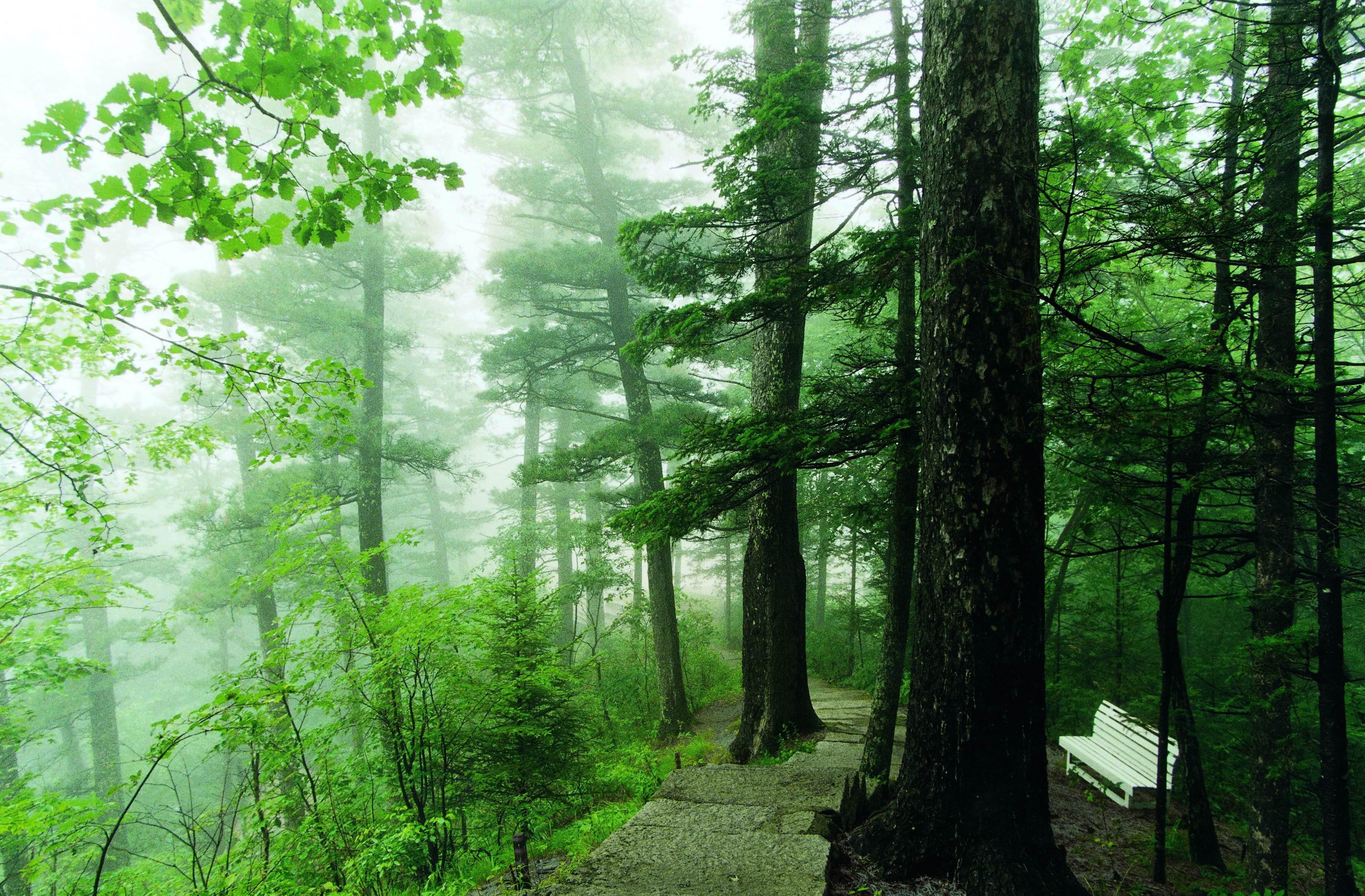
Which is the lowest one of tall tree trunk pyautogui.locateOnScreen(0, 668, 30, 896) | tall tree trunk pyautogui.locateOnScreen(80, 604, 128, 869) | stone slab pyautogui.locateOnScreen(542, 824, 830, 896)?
tall tree trunk pyautogui.locateOnScreen(80, 604, 128, 869)

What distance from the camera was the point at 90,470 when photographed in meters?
4.27

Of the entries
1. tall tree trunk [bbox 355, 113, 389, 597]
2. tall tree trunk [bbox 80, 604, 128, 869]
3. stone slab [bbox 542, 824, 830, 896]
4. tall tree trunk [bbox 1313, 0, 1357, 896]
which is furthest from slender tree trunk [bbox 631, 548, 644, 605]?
tall tree trunk [bbox 80, 604, 128, 869]

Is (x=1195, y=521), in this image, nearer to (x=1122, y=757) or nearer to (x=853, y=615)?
(x=1122, y=757)

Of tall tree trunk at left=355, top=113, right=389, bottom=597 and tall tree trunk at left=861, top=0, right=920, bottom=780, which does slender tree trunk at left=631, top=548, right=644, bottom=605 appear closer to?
tall tree trunk at left=355, top=113, right=389, bottom=597

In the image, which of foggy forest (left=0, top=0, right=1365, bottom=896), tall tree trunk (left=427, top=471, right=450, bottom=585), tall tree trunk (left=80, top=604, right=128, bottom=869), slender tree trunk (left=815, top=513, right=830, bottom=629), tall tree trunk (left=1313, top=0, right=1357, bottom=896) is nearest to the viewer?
foggy forest (left=0, top=0, right=1365, bottom=896)

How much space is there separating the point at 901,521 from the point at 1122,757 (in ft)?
11.5

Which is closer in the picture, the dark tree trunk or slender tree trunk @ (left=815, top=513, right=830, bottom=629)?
the dark tree trunk

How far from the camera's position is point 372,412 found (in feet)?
43.8

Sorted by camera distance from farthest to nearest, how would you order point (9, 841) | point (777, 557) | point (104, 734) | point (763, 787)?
point (104, 734)
point (9, 841)
point (777, 557)
point (763, 787)

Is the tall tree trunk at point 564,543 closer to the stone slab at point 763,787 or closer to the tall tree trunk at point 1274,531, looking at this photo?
the stone slab at point 763,787

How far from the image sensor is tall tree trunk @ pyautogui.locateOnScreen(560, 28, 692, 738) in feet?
34.1

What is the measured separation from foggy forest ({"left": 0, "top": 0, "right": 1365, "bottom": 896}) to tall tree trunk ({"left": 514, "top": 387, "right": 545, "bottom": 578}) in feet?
1.00

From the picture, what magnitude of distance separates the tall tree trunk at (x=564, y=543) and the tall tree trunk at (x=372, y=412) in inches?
151

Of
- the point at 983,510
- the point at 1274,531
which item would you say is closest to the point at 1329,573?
the point at 1274,531
